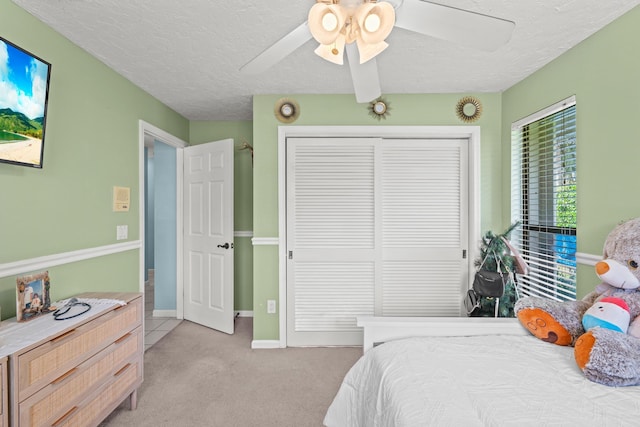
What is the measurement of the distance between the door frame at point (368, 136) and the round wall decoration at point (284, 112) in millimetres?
87

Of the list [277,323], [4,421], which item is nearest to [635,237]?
[277,323]

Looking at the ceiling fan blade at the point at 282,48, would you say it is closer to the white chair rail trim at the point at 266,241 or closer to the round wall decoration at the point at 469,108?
the white chair rail trim at the point at 266,241

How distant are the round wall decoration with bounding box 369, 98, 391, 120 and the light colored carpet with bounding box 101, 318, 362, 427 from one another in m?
2.16

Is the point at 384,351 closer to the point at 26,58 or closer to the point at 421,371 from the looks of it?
the point at 421,371

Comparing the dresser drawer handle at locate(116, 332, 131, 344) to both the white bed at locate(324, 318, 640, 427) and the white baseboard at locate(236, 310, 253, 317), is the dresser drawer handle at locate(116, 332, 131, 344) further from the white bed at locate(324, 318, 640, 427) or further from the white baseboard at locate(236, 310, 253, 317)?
the white baseboard at locate(236, 310, 253, 317)

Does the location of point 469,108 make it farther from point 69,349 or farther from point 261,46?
point 69,349

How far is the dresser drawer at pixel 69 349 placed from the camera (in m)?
1.25

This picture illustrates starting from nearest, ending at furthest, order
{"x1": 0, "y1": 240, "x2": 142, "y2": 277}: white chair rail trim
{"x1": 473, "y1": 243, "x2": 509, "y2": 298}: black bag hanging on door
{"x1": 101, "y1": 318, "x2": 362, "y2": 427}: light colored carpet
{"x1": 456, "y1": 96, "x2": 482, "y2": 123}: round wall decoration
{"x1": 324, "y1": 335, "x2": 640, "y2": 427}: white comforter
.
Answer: {"x1": 324, "y1": 335, "x2": 640, "y2": 427}: white comforter → {"x1": 0, "y1": 240, "x2": 142, "y2": 277}: white chair rail trim → {"x1": 101, "y1": 318, "x2": 362, "y2": 427}: light colored carpet → {"x1": 473, "y1": 243, "x2": 509, "y2": 298}: black bag hanging on door → {"x1": 456, "y1": 96, "x2": 482, "y2": 123}: round wall decoration

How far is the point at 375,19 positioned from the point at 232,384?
96.0 inches

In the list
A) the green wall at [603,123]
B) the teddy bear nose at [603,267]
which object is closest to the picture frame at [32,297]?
the teddy bear nose at [603,267]

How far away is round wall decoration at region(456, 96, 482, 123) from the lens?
2777 mm

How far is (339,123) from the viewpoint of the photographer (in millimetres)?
2830

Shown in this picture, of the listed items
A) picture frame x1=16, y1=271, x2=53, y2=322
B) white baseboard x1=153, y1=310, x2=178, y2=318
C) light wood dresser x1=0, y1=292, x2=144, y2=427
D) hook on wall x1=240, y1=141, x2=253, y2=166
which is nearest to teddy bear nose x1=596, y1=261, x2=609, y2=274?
light wood dresser x1=0, y1=292, x2=144, y2=427

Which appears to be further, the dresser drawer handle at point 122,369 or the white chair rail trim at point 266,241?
the white chair rail trim at point 266,241
